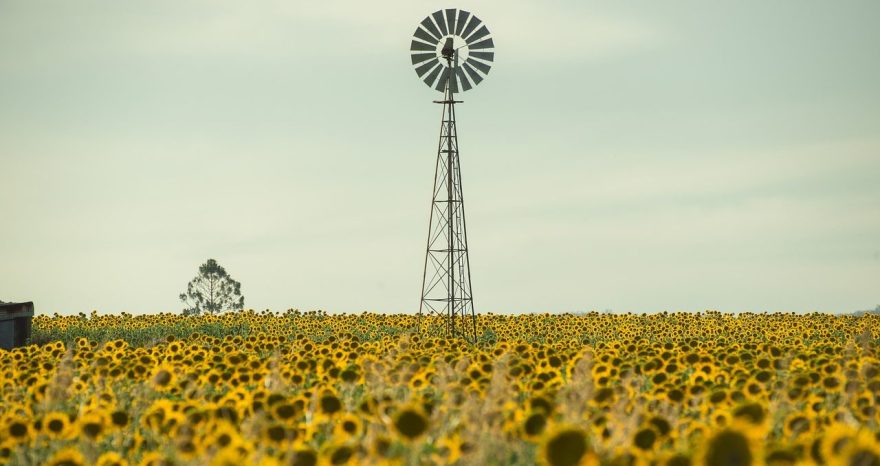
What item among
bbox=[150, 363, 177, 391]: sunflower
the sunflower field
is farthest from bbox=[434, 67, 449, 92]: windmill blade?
bbox=[150, 363, 177, 391]: sunflower

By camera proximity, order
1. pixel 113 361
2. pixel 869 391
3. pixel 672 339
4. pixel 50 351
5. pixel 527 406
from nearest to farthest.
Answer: pixel 527 406 < pixel 869 391 < pixel 113 361 < pixel 50 351 < pixel 672 339

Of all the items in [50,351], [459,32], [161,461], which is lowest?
[161,461]

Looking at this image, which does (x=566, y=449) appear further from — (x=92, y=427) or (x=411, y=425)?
(x=92, y=427)

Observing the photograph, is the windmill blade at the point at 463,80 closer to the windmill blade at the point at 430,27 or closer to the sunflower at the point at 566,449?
the windmill blade at the point at 430,27

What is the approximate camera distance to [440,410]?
945cm

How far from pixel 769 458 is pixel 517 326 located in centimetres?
2965

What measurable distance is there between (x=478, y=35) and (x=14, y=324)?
18059 millimetres

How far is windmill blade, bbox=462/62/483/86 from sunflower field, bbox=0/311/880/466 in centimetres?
1496

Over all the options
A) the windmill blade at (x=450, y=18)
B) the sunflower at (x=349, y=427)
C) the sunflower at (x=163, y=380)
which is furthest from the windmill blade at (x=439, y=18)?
the sunflower at (x=349, y=427)

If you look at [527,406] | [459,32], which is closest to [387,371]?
[527,406]

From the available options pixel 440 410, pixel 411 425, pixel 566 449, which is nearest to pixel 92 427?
pixel 440 410

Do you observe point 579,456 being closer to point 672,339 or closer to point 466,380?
point 466,380

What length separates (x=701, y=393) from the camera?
36.9 feet

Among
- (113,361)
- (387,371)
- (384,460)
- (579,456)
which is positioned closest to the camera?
(579,456)
